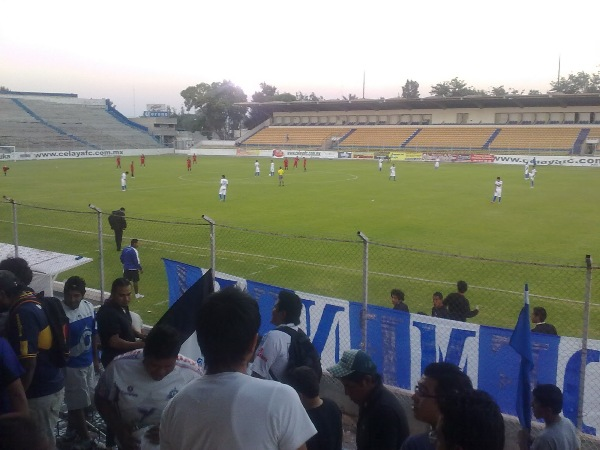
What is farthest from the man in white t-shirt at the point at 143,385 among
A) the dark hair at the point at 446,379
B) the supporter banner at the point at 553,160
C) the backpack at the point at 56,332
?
the supporter banner at the point at 553,160

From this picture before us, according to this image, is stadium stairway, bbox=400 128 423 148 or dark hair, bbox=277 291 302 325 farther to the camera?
stadium stairway, bbox=400 128 423 148

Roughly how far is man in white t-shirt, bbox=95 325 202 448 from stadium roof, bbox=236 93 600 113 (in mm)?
74679

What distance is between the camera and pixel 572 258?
16.7 m

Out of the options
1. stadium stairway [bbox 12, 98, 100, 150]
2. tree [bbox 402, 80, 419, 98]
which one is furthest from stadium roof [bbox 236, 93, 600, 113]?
tree [bbox 402, 80, 419, 98]

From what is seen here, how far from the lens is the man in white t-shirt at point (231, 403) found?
2541mm

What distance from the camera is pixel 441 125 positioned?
81188mm

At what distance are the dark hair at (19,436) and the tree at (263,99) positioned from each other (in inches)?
3987

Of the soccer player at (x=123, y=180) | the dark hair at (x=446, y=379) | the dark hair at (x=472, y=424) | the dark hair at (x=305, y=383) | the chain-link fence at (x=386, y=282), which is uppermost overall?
the dark hair at (x=472, y=424)

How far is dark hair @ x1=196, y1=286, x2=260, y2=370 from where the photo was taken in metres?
2.73

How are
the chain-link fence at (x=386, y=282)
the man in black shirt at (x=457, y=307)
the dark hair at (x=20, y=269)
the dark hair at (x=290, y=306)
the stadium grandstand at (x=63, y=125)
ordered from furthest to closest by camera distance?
the stadium grandstand at (x=63, y=125) → the man in black shirt at (x=457, y=307) → the chain-link fence at (x=386, y=282) → the dark hair at (x=20, y=269) → the dark hair at (x=290, y=306)

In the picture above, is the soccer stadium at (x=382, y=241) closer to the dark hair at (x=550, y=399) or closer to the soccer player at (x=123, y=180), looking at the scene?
the soccer player at (x=123, y=180)

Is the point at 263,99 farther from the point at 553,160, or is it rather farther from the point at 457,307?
the point at 457,307

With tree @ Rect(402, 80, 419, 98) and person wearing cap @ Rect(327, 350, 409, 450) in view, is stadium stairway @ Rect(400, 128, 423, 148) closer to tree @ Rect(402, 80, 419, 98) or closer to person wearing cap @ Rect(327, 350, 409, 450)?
tree @ Rect(402, 80, 419, 98)

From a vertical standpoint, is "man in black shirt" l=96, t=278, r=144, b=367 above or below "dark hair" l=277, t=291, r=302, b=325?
below
